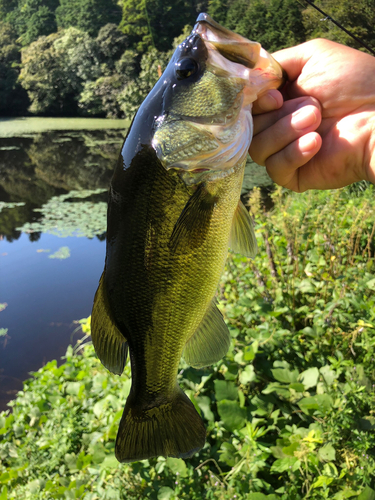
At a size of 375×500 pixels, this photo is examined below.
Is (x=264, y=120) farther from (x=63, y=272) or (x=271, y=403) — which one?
(x=63, y=272)

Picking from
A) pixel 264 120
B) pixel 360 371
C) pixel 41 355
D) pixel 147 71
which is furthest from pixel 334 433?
pixel 147 71

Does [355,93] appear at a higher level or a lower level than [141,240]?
higher

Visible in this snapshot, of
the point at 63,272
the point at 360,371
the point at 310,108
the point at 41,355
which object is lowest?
Result: the point at 63,272

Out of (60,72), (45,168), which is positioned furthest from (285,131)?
(60,72)

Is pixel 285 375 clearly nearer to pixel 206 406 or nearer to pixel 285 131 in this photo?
pixel 206 406

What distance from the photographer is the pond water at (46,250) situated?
530cm

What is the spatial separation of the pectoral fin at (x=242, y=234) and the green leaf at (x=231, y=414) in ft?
3.72

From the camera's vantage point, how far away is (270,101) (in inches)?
53.0

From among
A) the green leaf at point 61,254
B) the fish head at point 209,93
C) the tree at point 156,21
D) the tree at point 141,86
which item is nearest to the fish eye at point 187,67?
the fish head at point 209,93

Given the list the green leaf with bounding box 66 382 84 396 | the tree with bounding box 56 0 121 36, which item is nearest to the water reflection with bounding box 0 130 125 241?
the green leaf with bounding box 66 382 84 396

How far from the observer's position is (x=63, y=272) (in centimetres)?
734

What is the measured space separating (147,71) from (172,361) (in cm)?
3286

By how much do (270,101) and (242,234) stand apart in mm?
538

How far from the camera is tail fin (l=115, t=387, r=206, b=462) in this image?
3.58ft
